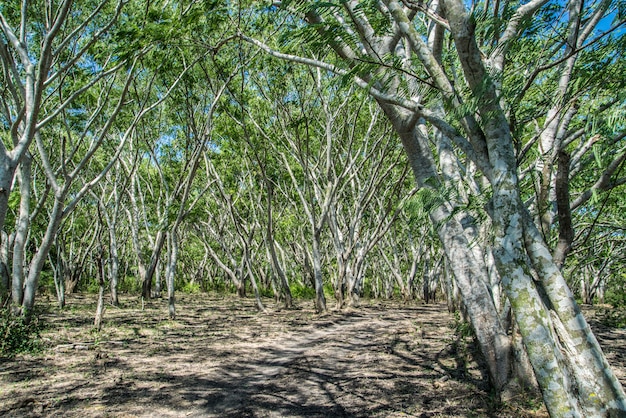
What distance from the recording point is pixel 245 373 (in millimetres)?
6645

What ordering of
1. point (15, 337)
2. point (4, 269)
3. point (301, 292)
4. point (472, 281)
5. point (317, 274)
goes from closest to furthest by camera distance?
point (472, 281)
point (15, 337)
point (4, 269)
point (317, 274)
point (301, 292)

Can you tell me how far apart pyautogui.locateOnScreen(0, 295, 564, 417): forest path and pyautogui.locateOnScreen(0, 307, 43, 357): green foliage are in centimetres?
32

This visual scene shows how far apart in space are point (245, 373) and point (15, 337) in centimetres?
442

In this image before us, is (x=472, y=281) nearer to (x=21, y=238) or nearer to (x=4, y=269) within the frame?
(x=21, y=238)

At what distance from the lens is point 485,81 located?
2475 mm

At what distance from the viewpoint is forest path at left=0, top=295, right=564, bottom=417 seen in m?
4.84

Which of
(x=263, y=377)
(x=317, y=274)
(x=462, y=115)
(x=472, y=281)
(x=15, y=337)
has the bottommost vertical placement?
(x=263, y=377)

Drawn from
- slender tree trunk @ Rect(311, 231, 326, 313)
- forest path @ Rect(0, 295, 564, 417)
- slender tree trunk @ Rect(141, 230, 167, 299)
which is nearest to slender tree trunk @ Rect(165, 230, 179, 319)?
slender tree trunk @ Rect(141, 230, 167, 299)

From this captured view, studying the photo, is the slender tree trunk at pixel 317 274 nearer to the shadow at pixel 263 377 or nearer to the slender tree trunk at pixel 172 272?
the shadow at pixel 263 377

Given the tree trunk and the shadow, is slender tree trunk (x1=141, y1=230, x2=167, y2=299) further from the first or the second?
the tree trunk

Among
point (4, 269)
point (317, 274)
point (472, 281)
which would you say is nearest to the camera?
point (472, 281)

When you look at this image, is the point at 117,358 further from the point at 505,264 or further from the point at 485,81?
the point at 485,81

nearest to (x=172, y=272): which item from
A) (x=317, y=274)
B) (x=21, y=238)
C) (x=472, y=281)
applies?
(x=317, y=274)

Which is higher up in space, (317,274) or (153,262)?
(153,262)
